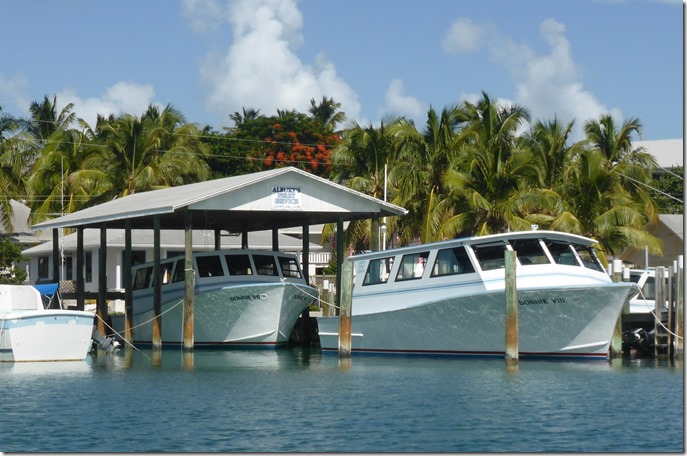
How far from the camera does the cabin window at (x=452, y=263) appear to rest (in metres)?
31.6

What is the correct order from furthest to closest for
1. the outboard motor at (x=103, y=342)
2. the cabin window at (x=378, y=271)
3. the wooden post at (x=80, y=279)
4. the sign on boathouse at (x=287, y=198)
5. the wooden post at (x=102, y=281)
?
the wooden post at (x=80, y=279)
the wooden post at (x=102, y=281)
the outboard motor at (x=103, y=342)
the sign on boathouse at (x=287, y=198)
the cabin window at (x=378, y=271)

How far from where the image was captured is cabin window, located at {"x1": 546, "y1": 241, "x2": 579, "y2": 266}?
31.2 metres

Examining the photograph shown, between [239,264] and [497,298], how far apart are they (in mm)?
11001

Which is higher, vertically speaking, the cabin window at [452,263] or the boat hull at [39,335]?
the cabin window at [452,263]

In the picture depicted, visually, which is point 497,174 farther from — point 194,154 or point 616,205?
point 194,154

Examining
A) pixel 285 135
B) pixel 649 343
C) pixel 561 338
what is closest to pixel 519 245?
pixel 561 338

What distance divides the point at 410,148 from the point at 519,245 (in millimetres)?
20833

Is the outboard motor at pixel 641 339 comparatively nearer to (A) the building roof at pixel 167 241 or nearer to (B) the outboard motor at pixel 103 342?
(B) the outboard motor at pixel 103 342

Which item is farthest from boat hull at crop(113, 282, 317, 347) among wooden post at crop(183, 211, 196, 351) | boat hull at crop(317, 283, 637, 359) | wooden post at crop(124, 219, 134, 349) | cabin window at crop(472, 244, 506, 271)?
cabin window at crop(472, 244, 506, 271)

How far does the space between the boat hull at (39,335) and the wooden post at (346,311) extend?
734 centimetres

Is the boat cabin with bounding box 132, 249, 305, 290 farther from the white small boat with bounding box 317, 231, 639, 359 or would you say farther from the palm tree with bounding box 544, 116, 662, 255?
the palm tree with bounding box 544, 116, 662, 255

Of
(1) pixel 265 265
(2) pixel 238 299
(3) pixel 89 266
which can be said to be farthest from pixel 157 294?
(3) pixel 89 266

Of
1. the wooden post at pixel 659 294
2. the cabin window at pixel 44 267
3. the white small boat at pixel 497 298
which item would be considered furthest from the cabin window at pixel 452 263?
the cabin window at pixel 44 267

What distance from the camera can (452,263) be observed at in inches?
1257
